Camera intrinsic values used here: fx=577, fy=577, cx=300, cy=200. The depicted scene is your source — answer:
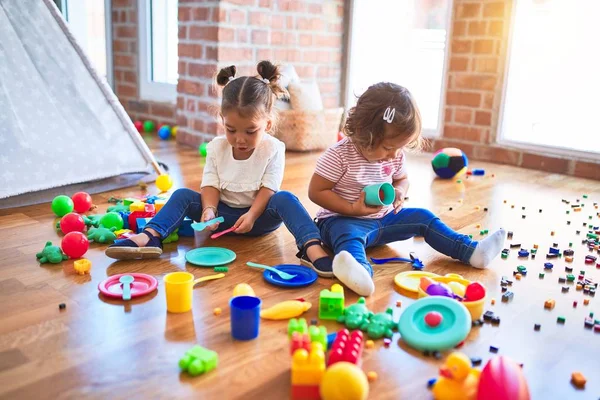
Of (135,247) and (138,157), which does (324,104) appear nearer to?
(138,157)

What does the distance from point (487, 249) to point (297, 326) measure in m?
0.69

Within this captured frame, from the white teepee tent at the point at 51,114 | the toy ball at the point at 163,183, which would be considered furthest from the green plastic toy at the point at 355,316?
the white teepee tent at the point at 51,114

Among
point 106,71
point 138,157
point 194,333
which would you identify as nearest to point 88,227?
point 138,157

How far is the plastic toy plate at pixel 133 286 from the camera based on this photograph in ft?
4.31

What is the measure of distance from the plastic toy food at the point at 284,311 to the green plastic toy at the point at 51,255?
2.03 ft

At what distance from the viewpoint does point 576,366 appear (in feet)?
3.58

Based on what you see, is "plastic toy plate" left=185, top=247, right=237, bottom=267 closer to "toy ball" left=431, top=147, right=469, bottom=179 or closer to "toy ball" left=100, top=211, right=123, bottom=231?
"toy ball" left=100, top=211, right=123, bottom=231

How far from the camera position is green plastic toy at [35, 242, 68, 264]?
59.1 inches

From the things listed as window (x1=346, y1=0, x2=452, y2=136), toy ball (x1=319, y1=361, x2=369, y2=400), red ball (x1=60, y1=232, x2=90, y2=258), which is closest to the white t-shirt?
red ball (x1=60, y1=232, x2=90, y2=258)

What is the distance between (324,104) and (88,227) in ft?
7.36

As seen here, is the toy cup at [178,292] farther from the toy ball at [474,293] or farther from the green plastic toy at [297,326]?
the toy ball at [474,293]

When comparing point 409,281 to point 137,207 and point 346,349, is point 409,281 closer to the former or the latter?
point 346,349

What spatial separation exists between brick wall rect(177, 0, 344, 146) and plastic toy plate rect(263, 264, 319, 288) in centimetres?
158

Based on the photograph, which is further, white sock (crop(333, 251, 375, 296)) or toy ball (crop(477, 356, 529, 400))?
white sock (crop(333, 251, 375, 296))
